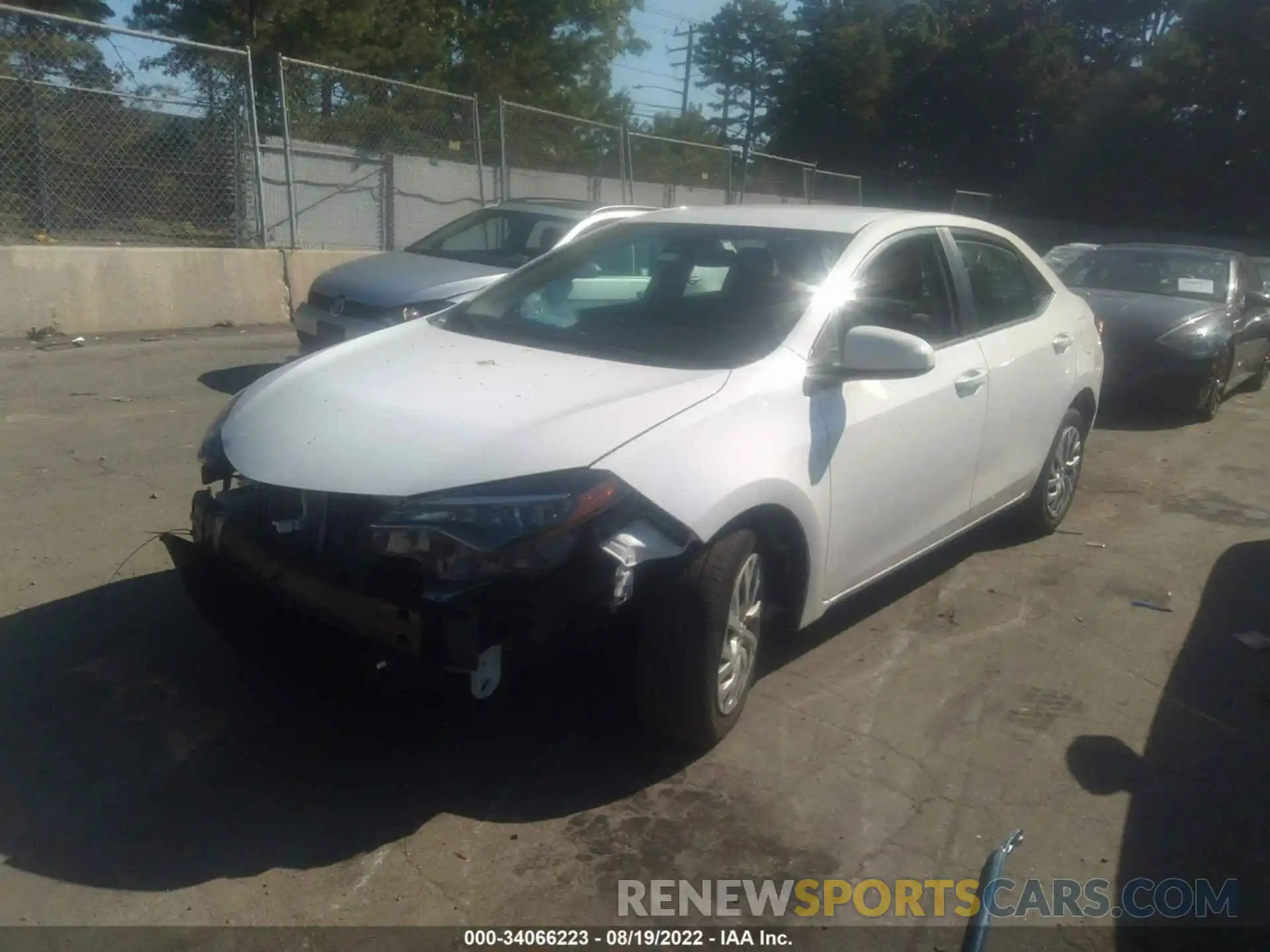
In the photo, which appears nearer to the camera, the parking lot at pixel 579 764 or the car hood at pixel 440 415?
the parking lot at pixel 579 764

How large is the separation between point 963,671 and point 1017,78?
44.6m

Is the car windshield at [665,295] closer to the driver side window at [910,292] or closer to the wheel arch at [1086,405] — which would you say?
the driver side window at [910,292]

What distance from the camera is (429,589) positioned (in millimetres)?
3020

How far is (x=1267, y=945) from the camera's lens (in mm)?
2977

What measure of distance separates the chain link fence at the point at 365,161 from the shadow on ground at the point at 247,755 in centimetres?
932

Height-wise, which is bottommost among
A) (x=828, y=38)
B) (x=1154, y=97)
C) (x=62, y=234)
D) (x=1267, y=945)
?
(x=1267, y=945)

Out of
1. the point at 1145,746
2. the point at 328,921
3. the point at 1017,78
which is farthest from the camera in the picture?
the point at 1017,78

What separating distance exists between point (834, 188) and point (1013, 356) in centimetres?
2265

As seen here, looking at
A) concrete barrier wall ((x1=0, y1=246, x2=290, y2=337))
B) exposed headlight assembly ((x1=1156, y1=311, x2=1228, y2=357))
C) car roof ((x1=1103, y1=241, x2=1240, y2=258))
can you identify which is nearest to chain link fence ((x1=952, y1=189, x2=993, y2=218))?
car roof ((x1=1103, y1=241, x2=1240, y2=258))

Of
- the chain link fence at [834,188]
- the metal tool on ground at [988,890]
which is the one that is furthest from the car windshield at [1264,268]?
the metal tool on ground at [988,890]

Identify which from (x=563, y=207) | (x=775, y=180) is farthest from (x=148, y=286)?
(x=775, y=180)

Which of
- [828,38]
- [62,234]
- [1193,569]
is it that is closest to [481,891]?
[1193,569]

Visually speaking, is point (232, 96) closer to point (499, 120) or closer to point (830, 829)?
point (499, 120)

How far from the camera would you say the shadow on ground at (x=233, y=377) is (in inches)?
333
